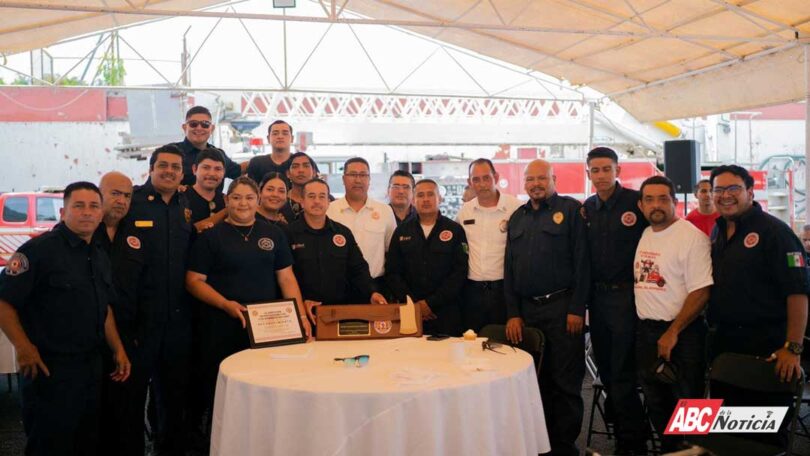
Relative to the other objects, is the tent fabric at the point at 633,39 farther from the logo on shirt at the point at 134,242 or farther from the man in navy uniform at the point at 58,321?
the man in navy uniform at the point at 58,321

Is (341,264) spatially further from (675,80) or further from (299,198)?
(675,80)

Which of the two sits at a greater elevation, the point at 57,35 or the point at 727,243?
the point at 57,35

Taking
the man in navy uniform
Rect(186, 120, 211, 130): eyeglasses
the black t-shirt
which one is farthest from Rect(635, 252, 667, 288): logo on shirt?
Rect(186, 120, 211, 130): eyeglasses

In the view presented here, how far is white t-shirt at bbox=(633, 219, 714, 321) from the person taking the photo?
3473 millimetres

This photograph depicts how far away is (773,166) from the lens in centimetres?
1570

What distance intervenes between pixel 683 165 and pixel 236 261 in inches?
284

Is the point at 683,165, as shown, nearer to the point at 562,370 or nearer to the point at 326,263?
the point at 562,370

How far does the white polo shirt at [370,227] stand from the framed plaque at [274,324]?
109 cm

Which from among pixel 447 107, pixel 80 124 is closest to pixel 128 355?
pixel 447 107

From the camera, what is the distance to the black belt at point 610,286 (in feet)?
12.3

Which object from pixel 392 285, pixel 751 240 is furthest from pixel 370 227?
pixel 751 240

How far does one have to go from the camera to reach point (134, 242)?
355 centimetres

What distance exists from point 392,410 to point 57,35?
8334 mm

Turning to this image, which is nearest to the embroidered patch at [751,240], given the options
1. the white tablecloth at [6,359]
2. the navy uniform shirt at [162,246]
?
the navy uniform shirt at [162,246]
